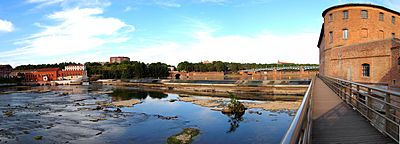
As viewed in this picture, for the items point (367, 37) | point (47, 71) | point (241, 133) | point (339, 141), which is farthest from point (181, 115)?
point (47, 71)

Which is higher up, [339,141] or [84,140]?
[339,141]

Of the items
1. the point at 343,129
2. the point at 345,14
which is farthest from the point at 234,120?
the point at 345,14

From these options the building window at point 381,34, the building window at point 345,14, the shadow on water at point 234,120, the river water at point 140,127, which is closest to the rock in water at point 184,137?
the river water at point 140,127

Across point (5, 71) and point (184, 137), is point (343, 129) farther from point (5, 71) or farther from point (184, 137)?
point (5, 71)

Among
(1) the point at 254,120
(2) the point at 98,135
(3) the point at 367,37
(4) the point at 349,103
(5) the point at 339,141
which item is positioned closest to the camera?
(5) the point at 339,141

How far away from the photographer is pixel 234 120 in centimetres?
1970

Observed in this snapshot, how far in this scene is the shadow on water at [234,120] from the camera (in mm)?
17016

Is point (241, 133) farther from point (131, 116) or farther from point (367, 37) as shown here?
point (367, 37)

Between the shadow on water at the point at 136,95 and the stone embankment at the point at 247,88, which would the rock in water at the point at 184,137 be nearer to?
the shadow on water at the point at 136,95

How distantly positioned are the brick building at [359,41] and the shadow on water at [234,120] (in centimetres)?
1153

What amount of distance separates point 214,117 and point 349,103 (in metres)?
13.0

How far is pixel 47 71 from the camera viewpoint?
104 metres

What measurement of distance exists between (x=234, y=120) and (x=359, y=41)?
708 inches

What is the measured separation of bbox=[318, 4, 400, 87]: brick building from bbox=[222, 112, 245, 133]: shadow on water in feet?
37.8
